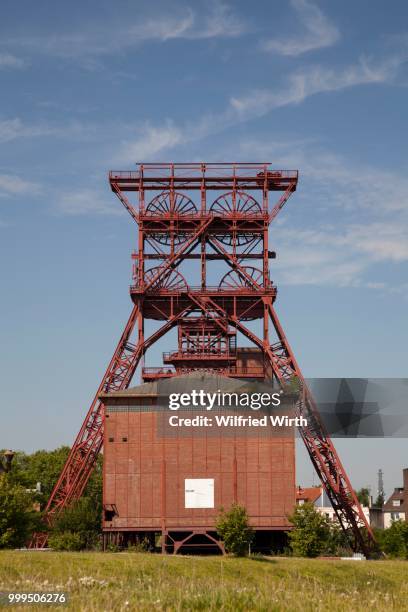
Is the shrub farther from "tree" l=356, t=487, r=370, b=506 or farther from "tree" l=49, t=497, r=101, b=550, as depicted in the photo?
"tree" l=356, t=487, r=370, b=506

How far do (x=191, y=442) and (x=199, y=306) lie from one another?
12999mm

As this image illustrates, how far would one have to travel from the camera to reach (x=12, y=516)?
175 ft

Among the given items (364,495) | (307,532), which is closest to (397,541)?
(307,532)

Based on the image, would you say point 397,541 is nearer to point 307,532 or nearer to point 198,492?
point 307,532

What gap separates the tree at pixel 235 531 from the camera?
2175 inches

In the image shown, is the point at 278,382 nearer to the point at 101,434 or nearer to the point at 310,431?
the point at 310,431

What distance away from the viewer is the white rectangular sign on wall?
196 feet

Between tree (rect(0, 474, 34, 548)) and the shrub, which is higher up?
tree (rect(0, 474, 34, 548))

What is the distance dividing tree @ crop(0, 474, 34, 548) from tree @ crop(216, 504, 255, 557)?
11.8 meters

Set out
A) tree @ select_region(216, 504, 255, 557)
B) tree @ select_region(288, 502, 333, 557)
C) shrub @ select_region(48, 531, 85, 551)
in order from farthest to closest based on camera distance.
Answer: shrub @ select_region(48, 531, 85, 551), tree @ select_region(288, 502, 333, 557), tree @ select_region(216, 504, 255, 557)

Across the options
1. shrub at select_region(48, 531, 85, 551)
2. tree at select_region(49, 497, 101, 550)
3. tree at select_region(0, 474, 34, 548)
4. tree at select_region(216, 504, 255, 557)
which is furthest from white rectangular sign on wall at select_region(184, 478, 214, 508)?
tree at select_region(0, 474, 34, 548)

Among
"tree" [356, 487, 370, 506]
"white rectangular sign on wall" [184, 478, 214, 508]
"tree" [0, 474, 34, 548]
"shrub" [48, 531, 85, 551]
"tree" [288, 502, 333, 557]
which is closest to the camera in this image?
"tree" [0, 474, 34, 548]

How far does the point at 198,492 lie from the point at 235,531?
5.46 metres

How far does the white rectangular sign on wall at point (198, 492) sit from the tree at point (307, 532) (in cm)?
546
